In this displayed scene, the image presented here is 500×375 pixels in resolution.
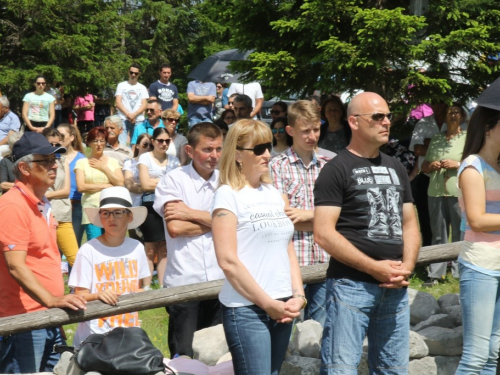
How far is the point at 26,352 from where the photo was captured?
5.11 metres

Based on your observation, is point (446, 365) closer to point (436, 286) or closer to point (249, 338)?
point (249, 338)

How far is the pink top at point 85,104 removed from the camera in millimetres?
22031

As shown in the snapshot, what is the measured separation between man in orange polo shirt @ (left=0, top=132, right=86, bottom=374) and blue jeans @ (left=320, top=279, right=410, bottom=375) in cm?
160

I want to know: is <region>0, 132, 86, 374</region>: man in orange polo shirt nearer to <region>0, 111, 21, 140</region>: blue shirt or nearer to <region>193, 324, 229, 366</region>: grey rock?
<region>193, 324, 229, 366</region>: grey rock

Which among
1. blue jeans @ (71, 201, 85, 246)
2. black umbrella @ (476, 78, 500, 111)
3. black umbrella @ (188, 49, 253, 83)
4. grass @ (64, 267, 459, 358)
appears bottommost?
grass @ (64, 267, 459, 358)

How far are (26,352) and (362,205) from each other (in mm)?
2383

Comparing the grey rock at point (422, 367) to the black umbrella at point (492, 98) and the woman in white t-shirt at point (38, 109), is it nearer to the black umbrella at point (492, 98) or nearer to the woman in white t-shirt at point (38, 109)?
the black umbrella at point (492, 98)

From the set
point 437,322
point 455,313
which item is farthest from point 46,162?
point 455,313

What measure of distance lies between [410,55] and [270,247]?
203 inches

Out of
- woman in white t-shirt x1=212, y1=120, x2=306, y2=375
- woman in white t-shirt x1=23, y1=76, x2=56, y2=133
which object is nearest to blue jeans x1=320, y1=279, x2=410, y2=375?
woman in white t-shirt x1=212, y1=120, x2=306, y2=375

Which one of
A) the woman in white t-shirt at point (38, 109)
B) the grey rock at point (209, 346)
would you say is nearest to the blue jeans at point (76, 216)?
the grey rock at point (209, 346)

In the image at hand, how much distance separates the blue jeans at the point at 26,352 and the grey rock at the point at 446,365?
9.13ft

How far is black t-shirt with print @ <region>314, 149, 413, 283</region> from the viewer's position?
14.5 feet

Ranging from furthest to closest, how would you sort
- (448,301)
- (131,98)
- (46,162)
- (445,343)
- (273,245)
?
(131,98) → (448,301) → (445,343) → (46,162) → (273,245)
